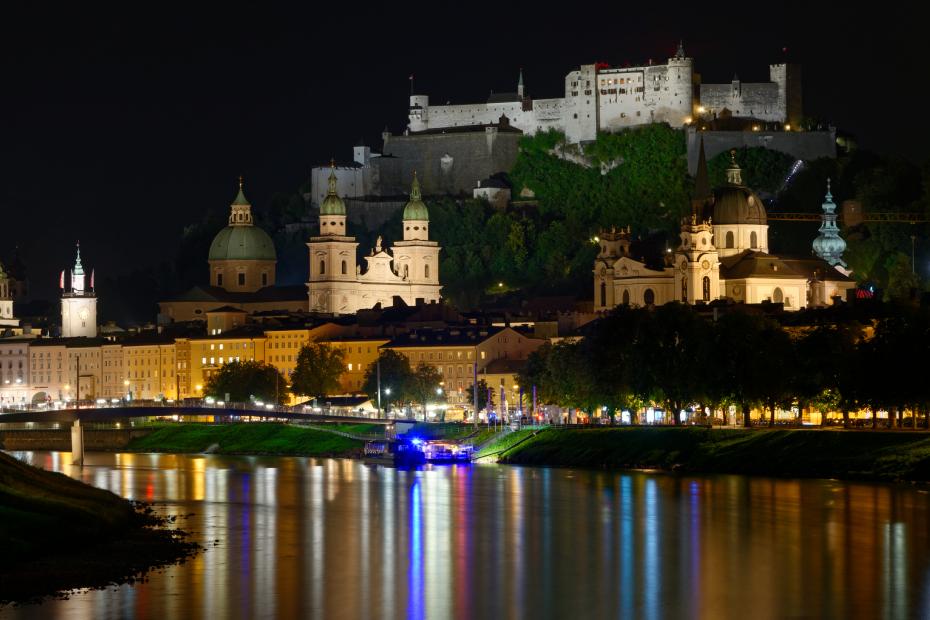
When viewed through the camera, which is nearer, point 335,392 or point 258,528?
point 258,528

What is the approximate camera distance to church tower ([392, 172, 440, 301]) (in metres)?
146

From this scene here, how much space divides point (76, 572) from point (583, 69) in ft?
332

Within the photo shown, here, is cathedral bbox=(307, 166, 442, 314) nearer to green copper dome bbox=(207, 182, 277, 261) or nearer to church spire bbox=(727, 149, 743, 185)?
green copper dome bbox=(207, 182, 277, 261)

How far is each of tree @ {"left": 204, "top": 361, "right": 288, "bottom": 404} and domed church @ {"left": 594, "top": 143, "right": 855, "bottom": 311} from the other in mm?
16934

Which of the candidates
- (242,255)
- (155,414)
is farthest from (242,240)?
(155,414)

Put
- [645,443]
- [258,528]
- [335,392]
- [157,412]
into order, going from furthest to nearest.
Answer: [335,392] < [157,412] < [645,443] < [258,528]

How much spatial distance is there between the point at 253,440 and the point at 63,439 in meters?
12.5

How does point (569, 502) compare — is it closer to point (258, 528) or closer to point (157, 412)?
point (258, 528)

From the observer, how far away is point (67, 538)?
52906mm

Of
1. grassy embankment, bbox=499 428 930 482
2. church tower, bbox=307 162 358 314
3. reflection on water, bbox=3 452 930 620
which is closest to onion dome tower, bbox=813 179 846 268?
church tower, bbox=307 162 358 314

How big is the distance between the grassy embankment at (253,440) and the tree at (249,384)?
31.7 feet

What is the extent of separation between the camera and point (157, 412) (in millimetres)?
98062

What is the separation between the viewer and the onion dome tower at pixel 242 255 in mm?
156250

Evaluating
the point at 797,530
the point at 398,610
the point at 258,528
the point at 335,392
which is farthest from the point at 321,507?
the point at 335,392
